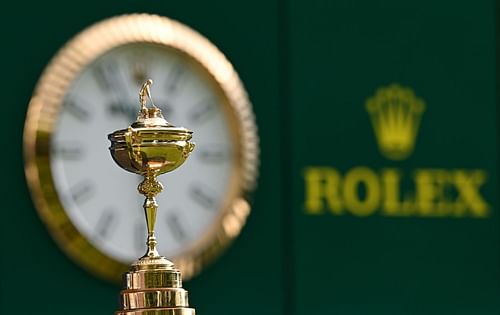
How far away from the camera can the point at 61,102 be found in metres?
5.85

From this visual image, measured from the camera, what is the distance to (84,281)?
5.93m

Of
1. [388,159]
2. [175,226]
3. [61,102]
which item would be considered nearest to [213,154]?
[175,226]

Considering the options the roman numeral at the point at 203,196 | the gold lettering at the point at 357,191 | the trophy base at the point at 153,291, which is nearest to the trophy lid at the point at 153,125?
the trophy base at the point at 153,291

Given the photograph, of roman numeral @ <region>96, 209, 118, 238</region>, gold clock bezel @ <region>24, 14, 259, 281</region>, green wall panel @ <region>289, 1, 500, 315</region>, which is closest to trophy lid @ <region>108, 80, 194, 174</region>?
gold clock bezel @ <region>24, 14, 259, 281</region>

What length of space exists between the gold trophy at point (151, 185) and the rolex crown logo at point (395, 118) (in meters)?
3.71

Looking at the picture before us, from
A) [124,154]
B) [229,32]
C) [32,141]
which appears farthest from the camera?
[229,32]

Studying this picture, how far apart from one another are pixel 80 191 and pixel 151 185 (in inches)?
120

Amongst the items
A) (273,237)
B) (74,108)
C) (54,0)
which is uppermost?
(54,0)

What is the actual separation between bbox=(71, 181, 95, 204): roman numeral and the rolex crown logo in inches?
46.9

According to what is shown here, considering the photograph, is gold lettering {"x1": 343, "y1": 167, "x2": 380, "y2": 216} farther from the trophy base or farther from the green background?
the trophy base

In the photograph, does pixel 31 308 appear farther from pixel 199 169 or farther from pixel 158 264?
pixel 158 264

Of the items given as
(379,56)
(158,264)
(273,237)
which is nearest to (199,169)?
(273,237)

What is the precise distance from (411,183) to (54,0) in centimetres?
155

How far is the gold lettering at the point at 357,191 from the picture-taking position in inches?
256
